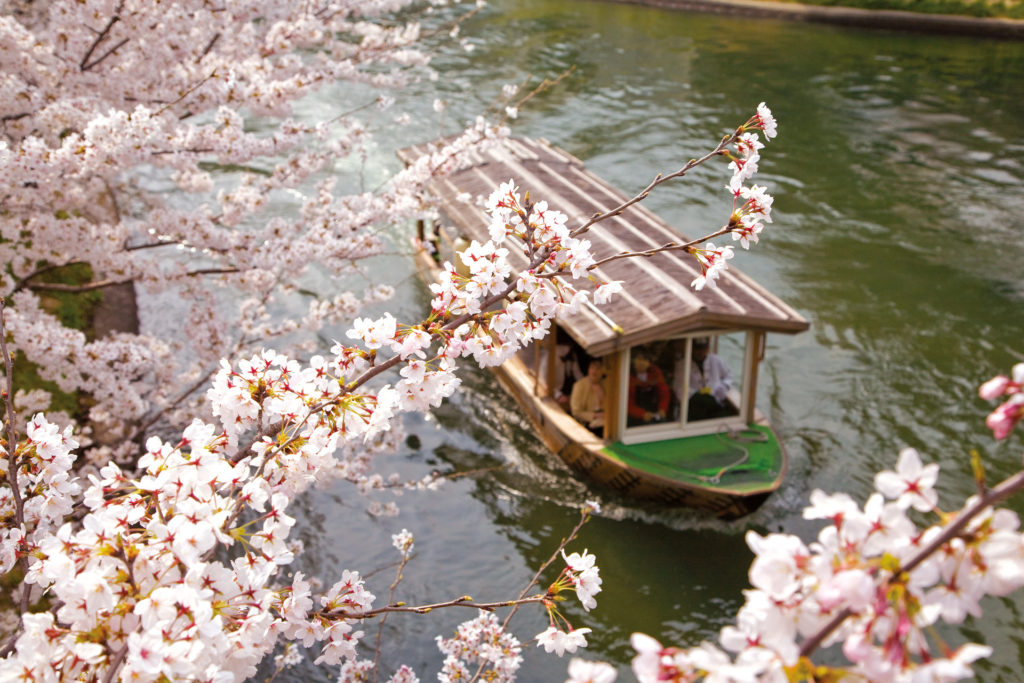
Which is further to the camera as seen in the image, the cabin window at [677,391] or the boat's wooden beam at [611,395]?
the cabin window at [677,391]

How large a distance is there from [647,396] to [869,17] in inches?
926

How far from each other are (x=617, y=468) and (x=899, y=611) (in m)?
6.71

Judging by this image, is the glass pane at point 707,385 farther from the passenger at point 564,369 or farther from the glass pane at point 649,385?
the passenger at point 564,369

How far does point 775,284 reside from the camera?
43.3 feet

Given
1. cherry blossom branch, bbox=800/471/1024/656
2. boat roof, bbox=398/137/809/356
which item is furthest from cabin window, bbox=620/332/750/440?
cherry blossom branch, bbox=800/471/1024/656

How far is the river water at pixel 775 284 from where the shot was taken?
809 centimetres

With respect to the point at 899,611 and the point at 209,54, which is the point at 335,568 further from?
the point at 899,611

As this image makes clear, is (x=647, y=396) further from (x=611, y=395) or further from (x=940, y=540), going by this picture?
(x=940, y=540)

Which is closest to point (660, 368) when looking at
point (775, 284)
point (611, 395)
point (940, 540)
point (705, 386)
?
point (705, 386)

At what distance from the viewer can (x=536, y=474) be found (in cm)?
930

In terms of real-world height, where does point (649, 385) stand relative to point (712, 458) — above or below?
above

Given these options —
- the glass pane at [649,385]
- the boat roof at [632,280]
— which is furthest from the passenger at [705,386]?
the boat roof at [632,280]

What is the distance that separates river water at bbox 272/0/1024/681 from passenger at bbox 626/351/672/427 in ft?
2.98

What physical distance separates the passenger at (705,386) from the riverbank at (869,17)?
22.7m
